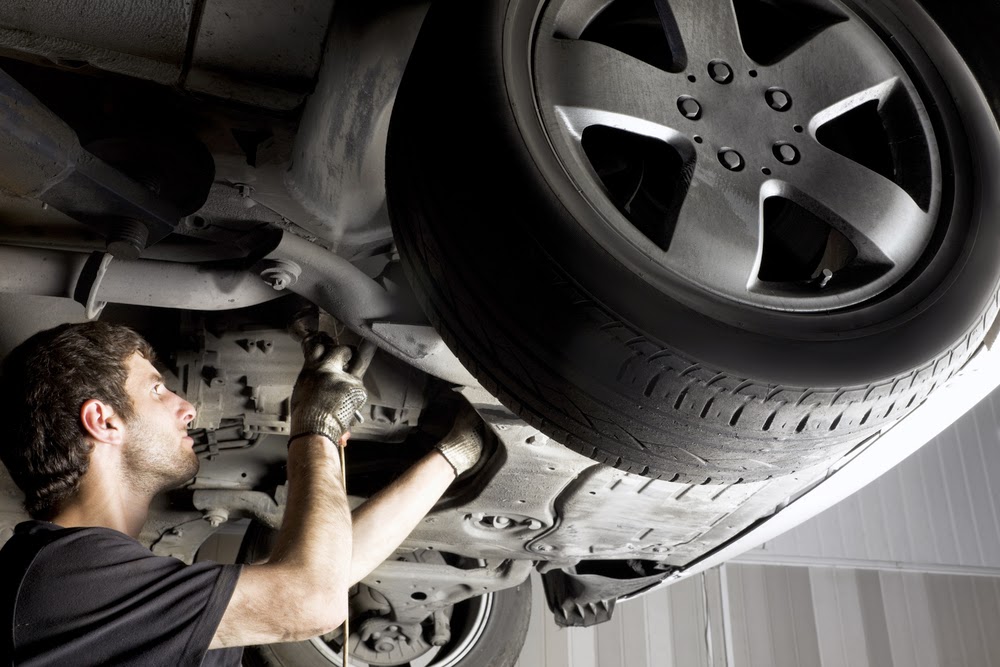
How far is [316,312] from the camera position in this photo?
5.49 ft

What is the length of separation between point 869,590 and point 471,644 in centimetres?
467

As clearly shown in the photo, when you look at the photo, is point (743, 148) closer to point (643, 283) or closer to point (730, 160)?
point (730, 160)

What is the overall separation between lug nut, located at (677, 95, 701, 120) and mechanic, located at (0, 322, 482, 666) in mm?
778

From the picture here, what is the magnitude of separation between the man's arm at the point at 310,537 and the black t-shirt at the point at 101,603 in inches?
2.2

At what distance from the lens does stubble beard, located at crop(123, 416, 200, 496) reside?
152 centimetres

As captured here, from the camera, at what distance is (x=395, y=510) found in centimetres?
172

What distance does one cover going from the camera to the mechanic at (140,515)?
3.98 ft

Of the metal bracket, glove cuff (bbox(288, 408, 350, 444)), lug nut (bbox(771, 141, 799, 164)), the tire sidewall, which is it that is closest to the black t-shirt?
glove cuff (bbox(288, 408, 350, 444))

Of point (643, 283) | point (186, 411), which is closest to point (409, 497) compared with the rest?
point (186, 411)

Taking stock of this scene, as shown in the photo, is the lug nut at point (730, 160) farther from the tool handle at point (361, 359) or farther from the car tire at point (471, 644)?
the car tire at point (471, 644)

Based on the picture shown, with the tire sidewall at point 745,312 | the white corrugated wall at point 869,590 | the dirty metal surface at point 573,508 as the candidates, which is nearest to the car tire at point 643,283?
the tire sidewall at point 745,312

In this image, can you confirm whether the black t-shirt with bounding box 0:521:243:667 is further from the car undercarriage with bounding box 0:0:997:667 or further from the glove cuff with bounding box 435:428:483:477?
the glove cuff with bounding box 435:428:483:477

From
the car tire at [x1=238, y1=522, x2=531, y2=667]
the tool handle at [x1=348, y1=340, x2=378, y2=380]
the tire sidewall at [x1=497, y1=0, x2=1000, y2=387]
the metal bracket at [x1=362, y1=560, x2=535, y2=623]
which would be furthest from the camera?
the car tire at [x1=238, y1=522, x2=531, y2=667]

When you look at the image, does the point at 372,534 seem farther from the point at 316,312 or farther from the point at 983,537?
the point at 983,537
